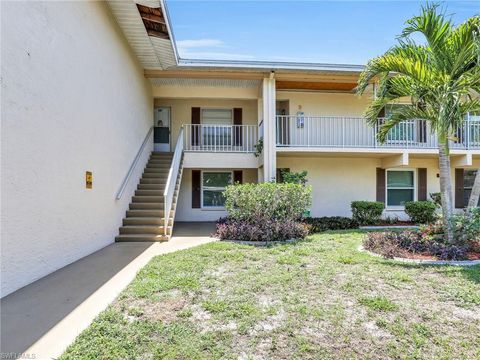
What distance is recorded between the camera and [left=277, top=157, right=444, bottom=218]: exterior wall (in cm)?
1241

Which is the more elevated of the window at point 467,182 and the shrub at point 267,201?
the window at point 467,182

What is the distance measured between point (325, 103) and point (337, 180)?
339 centimetres

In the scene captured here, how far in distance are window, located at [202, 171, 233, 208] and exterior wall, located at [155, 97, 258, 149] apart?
2150mm

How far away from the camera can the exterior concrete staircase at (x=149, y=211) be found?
8.12 meters

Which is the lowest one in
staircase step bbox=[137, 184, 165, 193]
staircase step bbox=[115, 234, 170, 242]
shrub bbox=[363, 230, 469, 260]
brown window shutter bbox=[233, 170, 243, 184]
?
staircase step bbox=[115, 234, 170, 242]

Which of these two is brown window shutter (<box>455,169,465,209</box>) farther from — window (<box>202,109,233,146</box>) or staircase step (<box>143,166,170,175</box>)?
staircase step (<box>143,166,170,175</box>)

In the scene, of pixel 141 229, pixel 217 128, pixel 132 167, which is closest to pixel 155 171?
pixel 132 167

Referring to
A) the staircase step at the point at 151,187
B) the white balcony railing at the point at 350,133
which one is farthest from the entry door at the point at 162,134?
the white balcony railing at the point at 350,133

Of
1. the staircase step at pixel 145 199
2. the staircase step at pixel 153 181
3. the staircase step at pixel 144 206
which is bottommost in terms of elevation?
the staircase step at pixel 144 206

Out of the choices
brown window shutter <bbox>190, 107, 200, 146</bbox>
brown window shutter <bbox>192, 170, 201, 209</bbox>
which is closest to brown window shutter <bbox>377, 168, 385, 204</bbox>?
brown window shutter <bbox>192, 170, 201, 209</bbox>

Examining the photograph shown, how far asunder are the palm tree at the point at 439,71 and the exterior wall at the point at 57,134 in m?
6.60

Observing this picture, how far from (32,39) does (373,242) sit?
25.0 feet

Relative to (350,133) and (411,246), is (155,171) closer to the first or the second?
(350,133)

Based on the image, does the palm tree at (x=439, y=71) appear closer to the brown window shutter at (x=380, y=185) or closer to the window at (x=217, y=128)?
the brown window shutter at (x=380, y=185)
